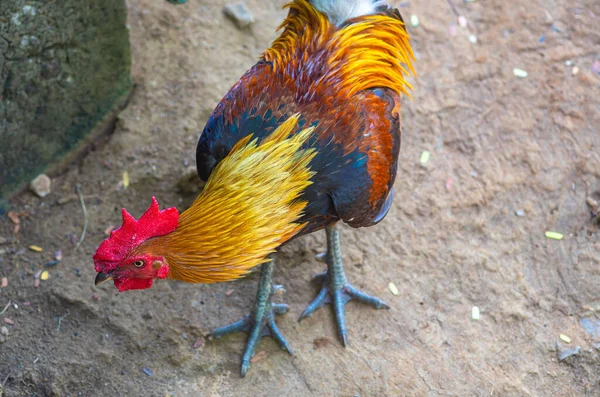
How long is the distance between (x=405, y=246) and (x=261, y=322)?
133cm

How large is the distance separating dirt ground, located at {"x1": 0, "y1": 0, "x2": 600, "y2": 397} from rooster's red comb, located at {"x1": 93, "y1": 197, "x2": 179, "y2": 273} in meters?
1.23

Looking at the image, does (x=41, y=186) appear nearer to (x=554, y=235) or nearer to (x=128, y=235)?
(x=128, y=235)

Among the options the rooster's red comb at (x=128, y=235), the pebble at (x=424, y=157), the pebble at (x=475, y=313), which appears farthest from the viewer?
the pebble at (x=424, y=157)

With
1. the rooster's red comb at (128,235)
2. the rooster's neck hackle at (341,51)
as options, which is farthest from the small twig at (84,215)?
the rooster's neck hackle at (341,51)

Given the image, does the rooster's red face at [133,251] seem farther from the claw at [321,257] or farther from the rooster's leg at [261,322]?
the claw at [321,257]

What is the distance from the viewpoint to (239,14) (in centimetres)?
604

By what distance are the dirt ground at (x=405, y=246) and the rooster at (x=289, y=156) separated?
1.78ft

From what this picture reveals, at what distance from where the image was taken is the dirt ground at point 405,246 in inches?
170

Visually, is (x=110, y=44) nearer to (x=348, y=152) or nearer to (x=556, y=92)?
(x=348, y=152)

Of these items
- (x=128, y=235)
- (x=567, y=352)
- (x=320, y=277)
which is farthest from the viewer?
(x=320, y=277)

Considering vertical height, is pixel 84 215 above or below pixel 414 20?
below

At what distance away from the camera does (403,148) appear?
18.4 ft

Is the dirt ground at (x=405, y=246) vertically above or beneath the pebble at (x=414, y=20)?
beneath

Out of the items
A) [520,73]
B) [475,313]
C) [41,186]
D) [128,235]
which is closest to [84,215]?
[41,186]
